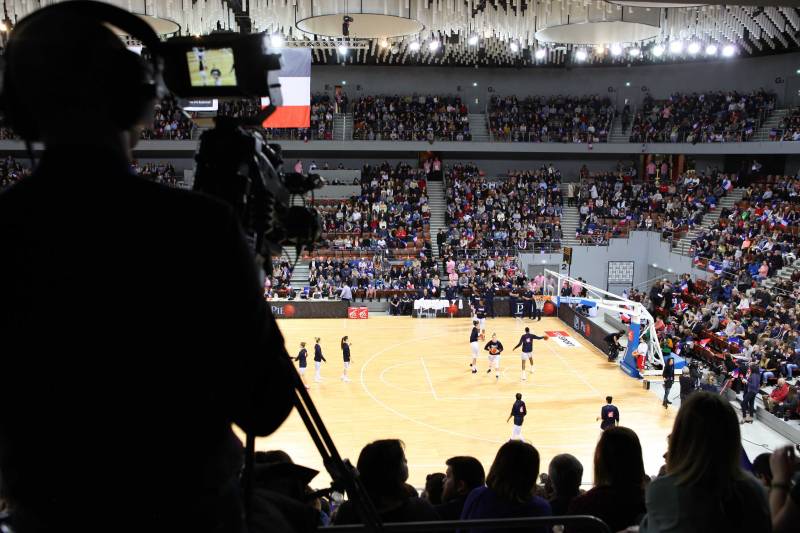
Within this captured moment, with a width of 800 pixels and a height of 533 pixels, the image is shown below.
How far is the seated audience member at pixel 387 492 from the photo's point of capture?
2.52 metres

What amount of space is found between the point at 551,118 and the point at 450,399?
863 inches

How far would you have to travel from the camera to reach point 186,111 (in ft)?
7.80

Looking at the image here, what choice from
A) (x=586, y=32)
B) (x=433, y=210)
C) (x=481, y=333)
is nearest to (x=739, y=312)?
(x=481, y=333)

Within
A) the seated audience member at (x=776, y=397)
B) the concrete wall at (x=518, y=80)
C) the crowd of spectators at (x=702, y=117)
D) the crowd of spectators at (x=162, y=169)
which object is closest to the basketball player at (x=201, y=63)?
the seated audience member at (x=776, y=397)

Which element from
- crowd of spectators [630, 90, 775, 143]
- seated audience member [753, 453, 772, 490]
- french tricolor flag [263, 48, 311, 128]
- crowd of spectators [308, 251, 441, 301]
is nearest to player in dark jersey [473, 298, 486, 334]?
crowd of spectators [308, 251, 441, 301]

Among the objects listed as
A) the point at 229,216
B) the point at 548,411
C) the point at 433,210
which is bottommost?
the point at 548,411

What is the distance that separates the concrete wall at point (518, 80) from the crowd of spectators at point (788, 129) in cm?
547

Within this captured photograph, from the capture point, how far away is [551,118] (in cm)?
3431

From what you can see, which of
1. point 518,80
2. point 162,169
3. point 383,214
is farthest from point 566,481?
point 518,80

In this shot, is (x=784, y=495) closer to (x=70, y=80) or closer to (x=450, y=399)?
(x=70, y=80)

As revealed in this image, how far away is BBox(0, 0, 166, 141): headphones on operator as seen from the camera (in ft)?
4.06

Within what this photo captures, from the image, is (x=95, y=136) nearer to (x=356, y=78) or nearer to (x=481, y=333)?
(x=481, y=333)

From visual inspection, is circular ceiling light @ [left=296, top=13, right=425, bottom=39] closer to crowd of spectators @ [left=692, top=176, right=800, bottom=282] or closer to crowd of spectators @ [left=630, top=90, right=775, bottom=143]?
crowd of spectators @ [left=692, top=176, right=800, bottom=282]

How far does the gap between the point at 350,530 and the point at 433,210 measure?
30361mm
